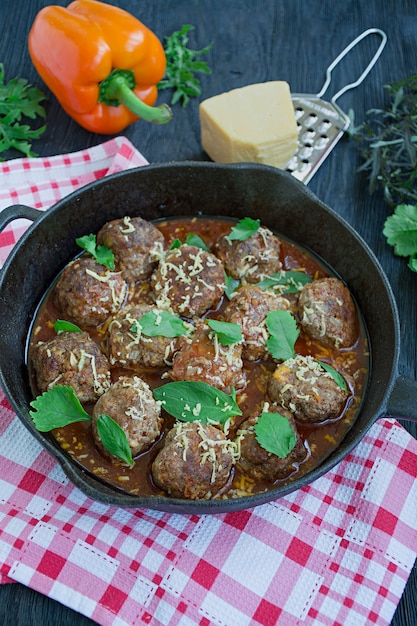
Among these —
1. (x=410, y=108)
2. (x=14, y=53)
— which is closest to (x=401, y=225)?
(x=410, y=108)

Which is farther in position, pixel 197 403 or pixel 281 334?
pixel 281 334

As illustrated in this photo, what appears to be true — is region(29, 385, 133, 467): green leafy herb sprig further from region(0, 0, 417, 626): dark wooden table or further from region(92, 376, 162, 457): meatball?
region(0, 0, 417, 626): dark wooden table

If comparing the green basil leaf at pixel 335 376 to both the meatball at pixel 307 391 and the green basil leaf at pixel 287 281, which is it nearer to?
the meatball at pixel 307 391

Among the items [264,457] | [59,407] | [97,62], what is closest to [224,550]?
[264,457]

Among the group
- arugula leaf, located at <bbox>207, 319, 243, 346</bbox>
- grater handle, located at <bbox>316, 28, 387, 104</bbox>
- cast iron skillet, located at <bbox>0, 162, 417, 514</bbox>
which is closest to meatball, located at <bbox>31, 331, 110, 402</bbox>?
cast iron skillet, located at <bbox>0, 162, 417, 514</bbox>

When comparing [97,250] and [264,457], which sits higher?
[97,250]

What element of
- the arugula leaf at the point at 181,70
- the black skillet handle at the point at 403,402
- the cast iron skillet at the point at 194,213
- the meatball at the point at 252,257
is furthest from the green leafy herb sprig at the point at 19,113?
the black skillet handle at the point at 403,402

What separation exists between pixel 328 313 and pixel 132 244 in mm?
→ 1082

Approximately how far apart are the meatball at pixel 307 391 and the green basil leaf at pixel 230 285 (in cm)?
57

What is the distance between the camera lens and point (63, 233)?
3.85m

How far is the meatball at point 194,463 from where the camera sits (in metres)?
3.05

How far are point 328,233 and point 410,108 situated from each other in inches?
69.2

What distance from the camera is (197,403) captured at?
3.27 metres

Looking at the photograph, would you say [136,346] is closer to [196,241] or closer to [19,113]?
[196,241]
